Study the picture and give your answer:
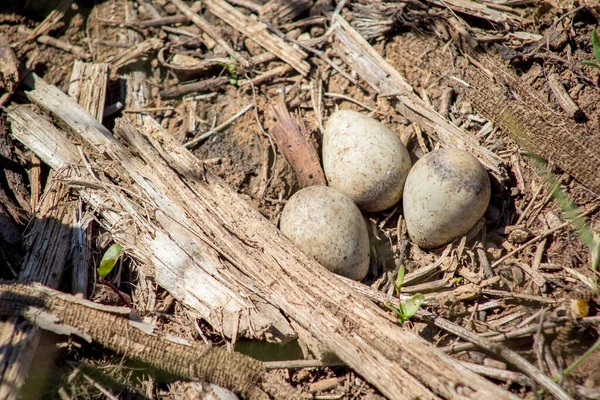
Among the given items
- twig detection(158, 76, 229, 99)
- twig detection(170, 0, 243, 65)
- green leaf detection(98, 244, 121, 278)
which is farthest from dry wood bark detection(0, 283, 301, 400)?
twig detection(170, 0, 243, 65)

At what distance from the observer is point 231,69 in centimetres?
326

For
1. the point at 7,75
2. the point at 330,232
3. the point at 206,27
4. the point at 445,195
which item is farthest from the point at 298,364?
the point at 7,75

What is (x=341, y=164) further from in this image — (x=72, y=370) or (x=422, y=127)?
(x=72, y=370)

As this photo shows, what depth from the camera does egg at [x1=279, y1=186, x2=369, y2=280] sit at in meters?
2.41

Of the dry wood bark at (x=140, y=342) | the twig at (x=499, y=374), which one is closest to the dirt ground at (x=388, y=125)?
the twig at (x=499, y=374)

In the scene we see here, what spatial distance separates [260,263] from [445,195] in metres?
1.06

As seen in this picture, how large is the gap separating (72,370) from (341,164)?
5.79ft

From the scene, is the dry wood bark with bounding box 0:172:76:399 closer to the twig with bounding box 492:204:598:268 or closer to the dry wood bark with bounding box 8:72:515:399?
the dry wood bark with bounding box 8:72:515:399

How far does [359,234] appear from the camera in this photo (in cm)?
249

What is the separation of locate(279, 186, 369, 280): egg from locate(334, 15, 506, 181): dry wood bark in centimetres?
83

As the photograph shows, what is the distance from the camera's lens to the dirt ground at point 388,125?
207 cm

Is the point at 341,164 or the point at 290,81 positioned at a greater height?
the point at 290,81

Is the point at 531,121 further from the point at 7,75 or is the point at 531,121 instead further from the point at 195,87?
the point at 7,75

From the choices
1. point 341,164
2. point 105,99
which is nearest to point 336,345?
point 341,164
